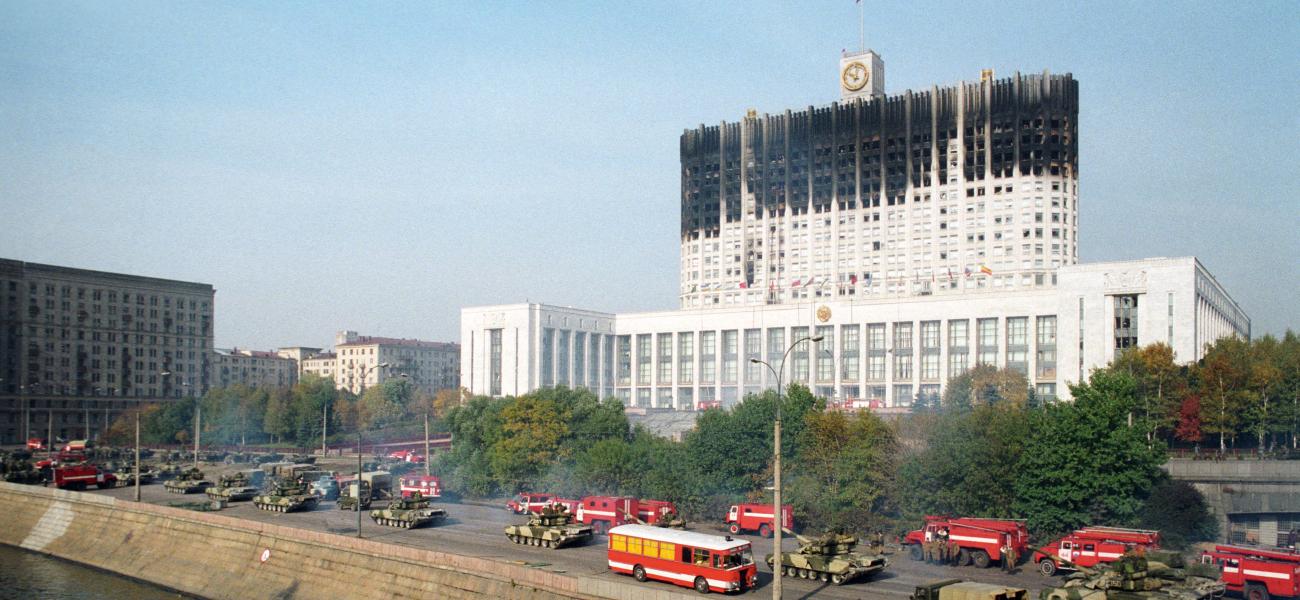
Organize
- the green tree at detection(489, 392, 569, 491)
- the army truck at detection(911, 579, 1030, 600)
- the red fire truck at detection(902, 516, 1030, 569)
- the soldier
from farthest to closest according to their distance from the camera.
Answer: the green tree at detection(489, 392, 569, 491), the red fire truck at detection(902, 516, 1030, 569), the soldier, the army truck at detection(911, 579, 1030, 600)

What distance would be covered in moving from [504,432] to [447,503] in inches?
377

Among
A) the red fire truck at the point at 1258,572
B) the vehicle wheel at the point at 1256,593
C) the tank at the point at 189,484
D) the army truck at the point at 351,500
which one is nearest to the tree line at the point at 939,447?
the red fire truck at the point at 1258,572

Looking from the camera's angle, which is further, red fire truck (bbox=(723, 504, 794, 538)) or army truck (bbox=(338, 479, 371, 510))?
army truck (bbox=(338, 479, 371, 510))

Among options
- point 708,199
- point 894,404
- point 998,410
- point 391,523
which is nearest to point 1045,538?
point 998,410

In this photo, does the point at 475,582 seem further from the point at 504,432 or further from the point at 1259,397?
the point at 1259,397

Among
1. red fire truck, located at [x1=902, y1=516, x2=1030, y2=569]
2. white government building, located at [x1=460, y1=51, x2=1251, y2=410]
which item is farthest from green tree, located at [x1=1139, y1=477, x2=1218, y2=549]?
white government building, located at [x1=460, y1=51, x2=1251, y2=410]

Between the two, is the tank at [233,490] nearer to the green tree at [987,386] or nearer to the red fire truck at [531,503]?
the red fire truck at [531,503]

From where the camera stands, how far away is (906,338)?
13475 centimetres

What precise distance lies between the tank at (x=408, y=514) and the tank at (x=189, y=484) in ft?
96.7

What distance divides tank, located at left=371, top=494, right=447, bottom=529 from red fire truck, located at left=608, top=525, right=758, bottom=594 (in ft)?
64.6

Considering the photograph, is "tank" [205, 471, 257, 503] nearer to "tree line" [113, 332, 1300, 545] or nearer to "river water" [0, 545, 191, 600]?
"river water" [0, 545, 191, 600]

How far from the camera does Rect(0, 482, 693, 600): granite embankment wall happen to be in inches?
1647

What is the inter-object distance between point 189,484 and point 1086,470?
68.6 metres

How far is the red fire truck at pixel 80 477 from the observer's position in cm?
8338
